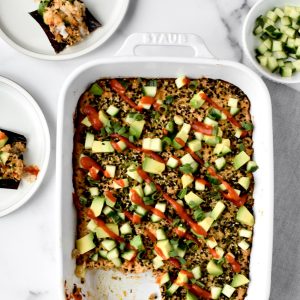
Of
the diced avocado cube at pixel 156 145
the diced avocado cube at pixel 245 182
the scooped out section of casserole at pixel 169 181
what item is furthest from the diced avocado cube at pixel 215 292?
the diced avocado cube at pixel 156 145

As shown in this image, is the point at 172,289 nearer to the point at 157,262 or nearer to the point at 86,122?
the point at 157,262

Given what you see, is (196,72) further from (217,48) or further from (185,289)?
(185,289)

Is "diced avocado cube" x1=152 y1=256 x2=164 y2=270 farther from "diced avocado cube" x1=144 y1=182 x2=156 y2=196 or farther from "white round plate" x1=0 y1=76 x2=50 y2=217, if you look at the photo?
"white round plate" x1=0 y1=76 x2=50 y2=217

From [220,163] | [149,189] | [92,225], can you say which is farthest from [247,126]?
[92,225]

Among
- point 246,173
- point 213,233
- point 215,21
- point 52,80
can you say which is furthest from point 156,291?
point 215,21

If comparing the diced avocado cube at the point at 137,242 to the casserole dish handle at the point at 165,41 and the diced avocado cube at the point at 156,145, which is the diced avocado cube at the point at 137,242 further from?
the casserole dish handle at the point at 165,41

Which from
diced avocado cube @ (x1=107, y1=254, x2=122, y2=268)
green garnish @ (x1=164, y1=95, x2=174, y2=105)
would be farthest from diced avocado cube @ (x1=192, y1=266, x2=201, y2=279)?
green garnish @ (x1=164, y1=95, x2=174, y2=105)
